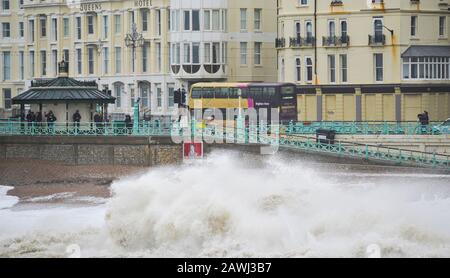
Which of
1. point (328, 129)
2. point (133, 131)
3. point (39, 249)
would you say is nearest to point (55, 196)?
point (133, 131)

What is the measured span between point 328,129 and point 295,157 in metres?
5.20

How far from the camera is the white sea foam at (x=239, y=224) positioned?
50312 mm

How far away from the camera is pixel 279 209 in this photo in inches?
2141

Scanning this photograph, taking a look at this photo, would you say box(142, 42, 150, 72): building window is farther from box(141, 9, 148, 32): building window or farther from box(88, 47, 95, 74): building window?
box(88, 47, 95, 74): building window

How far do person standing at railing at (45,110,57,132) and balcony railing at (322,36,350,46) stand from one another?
60.2 feet

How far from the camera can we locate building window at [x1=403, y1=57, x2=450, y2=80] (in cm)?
9338

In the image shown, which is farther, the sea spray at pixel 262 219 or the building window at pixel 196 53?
the building window at pixel 196 53

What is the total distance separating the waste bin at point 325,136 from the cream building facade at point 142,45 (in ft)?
76.5

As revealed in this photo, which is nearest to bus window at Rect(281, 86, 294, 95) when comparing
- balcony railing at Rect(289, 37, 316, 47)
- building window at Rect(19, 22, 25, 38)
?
balcony railing at Rect(289, 37, 316, 47)

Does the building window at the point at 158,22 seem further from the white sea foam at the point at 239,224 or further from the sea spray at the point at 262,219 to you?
the sea spray at the point at 262,219

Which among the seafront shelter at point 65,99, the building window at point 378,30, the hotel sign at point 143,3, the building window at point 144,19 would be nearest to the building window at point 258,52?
the hotel sign at point 143,3

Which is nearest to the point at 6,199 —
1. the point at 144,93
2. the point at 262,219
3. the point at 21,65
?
the point at 262,219

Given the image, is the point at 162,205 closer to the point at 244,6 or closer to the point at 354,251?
the point at 354,251

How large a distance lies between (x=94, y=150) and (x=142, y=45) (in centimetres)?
2810
